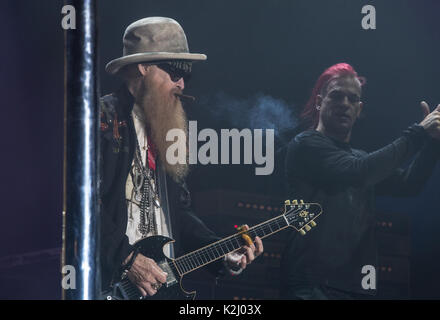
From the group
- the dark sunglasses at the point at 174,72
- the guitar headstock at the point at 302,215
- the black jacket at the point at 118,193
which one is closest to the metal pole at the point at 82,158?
the black jacket at the point at 118,193

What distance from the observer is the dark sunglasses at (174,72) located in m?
2.83

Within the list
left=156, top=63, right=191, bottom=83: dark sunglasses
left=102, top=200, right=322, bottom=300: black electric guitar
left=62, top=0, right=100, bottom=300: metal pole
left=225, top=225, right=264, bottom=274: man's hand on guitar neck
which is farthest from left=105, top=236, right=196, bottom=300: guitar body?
left=62, top=0, right=100, bottom=300: metal pole

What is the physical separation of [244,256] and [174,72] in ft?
3.21

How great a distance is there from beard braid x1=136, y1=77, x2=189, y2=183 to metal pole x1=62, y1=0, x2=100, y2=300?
1.59 meters

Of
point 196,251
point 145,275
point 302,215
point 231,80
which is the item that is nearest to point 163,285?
point 145,275

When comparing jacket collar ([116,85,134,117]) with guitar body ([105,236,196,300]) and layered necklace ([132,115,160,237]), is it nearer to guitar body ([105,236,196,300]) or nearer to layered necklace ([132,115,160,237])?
layered necklace ([132,115,160,237])

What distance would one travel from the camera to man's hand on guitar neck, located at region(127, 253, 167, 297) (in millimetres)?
2521

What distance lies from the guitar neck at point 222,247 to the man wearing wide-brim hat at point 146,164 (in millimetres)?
35

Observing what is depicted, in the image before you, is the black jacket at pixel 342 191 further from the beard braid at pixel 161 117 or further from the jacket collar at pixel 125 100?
the jacket collar at pixel 125 100

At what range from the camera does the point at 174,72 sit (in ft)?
9.34

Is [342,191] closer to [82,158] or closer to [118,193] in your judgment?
[118,193]
